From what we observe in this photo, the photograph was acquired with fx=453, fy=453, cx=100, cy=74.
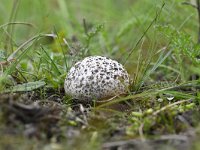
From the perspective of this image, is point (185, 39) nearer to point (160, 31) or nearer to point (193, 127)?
point (160, 31)

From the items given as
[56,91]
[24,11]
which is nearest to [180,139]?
[56,91]

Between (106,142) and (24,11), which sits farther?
(24,11)

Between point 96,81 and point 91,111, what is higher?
point 96,81

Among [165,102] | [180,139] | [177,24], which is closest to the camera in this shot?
[180,139]

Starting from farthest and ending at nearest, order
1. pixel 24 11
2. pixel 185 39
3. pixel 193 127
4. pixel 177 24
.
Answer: pixel 24 11
pixel 177 24
pixel 185 39
pixel 193 127

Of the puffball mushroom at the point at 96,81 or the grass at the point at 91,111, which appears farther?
the puffball mushroom at the point at 96,81

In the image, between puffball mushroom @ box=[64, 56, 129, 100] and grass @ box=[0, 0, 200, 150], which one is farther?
puffball mushroom @ box=[64, 56, 129, 100]

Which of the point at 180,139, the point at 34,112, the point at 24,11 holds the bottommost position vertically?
the point at 180,139

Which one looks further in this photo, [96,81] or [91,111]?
[96,81]
